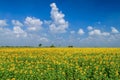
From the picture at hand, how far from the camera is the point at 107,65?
51.3 feet

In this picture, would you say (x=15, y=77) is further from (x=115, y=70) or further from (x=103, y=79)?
(x=115, y=70)

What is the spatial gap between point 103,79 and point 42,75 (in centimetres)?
294

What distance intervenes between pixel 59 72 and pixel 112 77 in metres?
2.62

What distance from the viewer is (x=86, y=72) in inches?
544

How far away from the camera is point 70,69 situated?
14.4 meters

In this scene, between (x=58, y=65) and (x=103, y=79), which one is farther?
(x=58, y=65)

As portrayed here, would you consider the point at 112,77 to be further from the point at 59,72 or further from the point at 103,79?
the point at 59,72

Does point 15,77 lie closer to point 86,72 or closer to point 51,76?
point 51,76

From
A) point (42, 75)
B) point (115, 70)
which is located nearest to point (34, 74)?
point (42, 75)

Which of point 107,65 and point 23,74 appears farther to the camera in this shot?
point 107,65

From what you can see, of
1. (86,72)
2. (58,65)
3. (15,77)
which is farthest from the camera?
(58,65)

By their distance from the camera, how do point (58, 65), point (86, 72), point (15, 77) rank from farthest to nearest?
point (58, 65)
point (86, 72)
point (15, 77)

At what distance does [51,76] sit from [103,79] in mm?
2532

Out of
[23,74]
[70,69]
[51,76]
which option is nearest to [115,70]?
[70,69]
